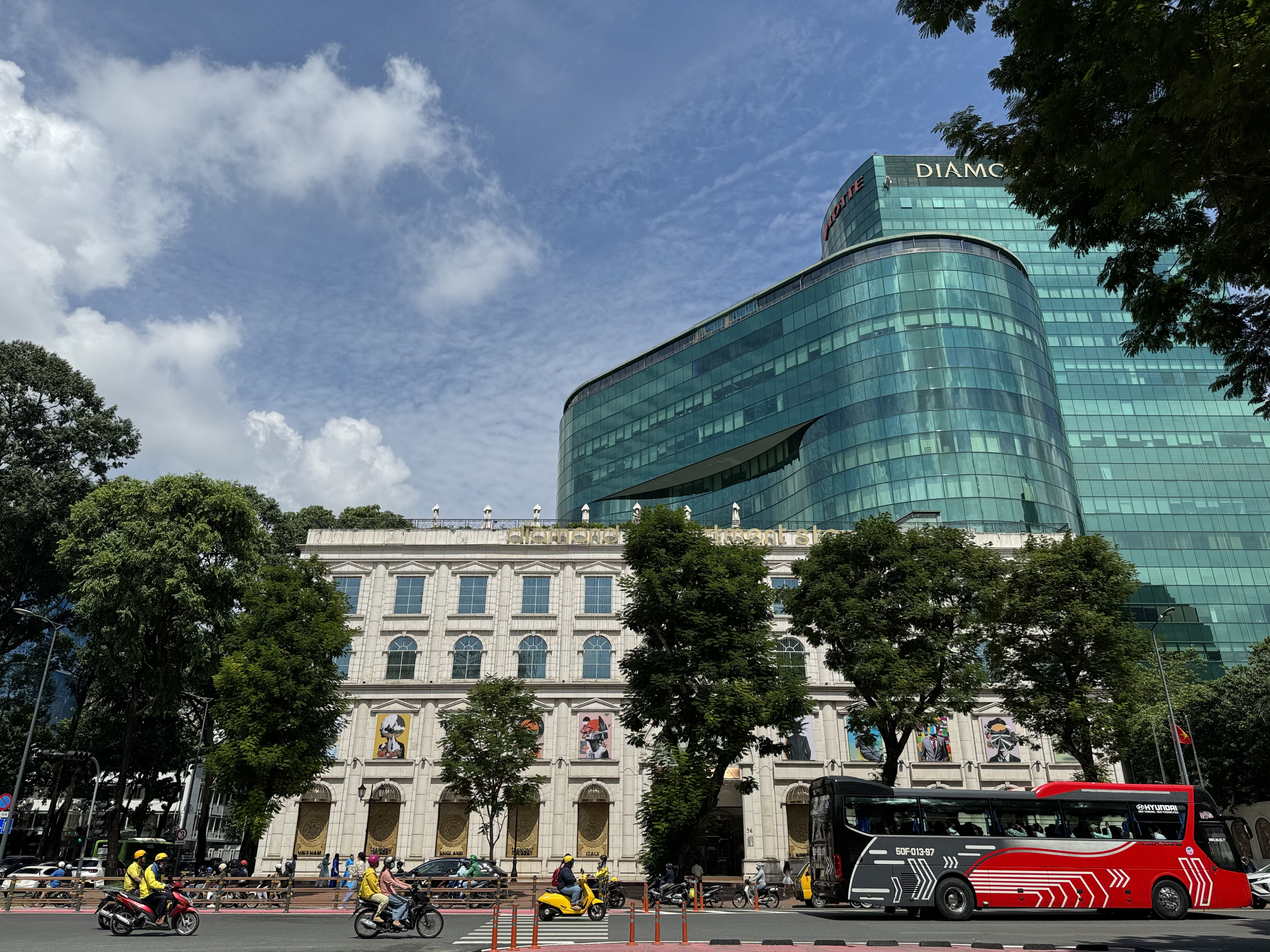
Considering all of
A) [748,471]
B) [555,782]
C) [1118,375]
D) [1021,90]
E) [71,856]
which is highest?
[1118,375]

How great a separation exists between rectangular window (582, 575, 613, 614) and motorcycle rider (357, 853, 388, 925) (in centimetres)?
3062

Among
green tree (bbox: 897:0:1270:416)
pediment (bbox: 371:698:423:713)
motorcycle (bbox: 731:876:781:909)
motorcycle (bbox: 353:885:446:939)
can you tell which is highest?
green tree (bbox: 897:0:1270:416)

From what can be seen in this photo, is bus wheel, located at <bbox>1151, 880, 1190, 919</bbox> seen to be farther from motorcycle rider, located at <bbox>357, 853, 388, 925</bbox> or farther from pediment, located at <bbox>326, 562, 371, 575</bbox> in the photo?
pediment, located at <bbox>326, 562, 371, 575</bbox>

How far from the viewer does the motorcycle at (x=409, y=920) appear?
18062 millimetres

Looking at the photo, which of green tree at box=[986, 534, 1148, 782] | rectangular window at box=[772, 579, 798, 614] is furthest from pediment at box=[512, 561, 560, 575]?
green tree at box=[986, 534, 1148, 782]

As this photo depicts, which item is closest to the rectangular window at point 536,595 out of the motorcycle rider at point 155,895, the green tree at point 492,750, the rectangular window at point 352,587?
the green tree at point 492,750

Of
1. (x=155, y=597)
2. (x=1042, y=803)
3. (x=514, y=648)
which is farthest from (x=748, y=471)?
(x=1042, y=803)

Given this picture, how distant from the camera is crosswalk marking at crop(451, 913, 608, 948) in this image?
16906 millimetres

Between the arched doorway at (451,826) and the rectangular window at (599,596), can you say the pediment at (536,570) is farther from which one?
the arched doorway at (451,826)

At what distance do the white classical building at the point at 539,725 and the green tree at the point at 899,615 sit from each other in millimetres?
11120

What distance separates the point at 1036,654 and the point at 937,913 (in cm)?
1303

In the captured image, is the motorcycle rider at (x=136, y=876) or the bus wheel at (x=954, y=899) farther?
the bus wheel at (x=954, y=899)

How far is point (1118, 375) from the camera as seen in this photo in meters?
100

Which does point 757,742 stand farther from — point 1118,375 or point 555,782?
point 1118,375
